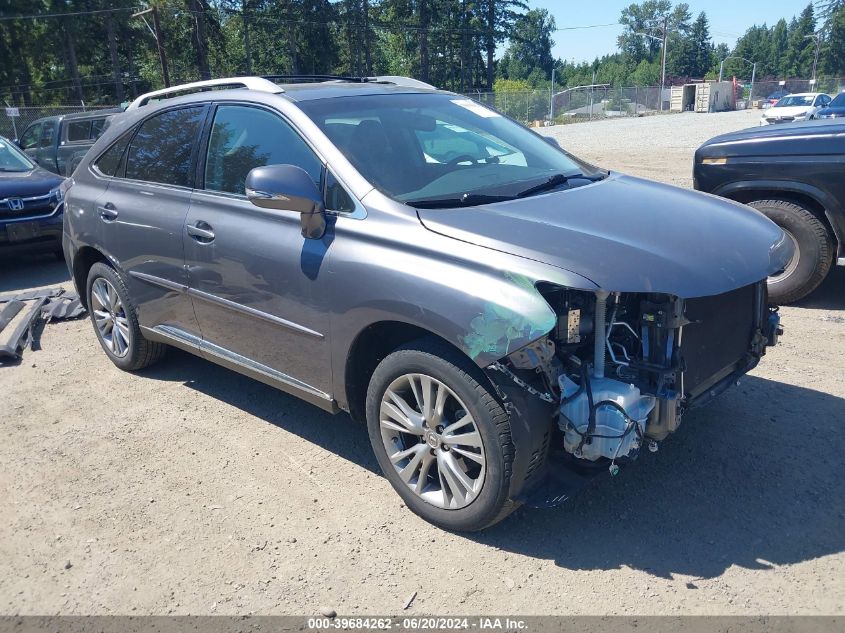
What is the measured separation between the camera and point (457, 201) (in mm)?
3295

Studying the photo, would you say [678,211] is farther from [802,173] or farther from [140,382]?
[140,382]

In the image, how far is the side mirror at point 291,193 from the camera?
322cm

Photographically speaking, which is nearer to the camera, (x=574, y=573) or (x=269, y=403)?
(x=574, y=573)

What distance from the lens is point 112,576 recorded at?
3029 millimetres

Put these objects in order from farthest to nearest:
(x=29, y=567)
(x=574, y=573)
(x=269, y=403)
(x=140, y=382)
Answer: (x=140, y=382) → (x=269, y=403) → (x=29, y=567) → (x=574, y=573)

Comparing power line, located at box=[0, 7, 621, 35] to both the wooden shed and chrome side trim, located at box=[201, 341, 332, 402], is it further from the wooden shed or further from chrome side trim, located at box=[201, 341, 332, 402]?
chrome side trim, located at box=[201, 341, 332, 402]

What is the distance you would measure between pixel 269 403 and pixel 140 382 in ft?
3.64

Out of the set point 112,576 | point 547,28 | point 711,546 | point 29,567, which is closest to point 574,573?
point 711,546

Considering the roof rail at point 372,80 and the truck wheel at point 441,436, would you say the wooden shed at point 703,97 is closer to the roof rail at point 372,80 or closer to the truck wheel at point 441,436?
the roof rail at point 372,80

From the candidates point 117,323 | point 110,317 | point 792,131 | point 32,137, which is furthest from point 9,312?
point 32,137

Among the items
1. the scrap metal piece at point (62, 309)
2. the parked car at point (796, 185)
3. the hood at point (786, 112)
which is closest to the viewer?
the parked car at point (796, 185)

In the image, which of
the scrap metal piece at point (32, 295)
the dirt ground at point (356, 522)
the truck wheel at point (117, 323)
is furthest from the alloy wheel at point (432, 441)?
the scrap metal piece at point (32, 295)

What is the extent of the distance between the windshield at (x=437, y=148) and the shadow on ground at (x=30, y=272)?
5.78 m

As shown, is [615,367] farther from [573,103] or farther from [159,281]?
[573,103]
